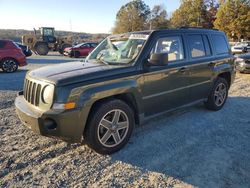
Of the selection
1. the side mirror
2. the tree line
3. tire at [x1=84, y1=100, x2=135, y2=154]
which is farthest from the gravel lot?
the tree line

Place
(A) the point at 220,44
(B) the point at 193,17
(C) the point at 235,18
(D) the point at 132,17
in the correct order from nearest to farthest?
(A) the point at 220,44 < (C) the point at 235,18 < (B) the point at 193,17 < (D) the point at 132,17

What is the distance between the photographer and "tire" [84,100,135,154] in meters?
3.65

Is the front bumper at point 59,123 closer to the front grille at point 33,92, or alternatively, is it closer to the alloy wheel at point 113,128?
the front grille at point 33,92

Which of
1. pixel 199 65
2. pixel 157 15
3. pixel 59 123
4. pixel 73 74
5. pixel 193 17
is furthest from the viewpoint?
pixel 157 15

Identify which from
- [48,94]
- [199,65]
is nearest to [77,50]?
[199,65]

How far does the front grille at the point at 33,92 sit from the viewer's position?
11.8 ft

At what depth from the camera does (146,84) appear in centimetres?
417

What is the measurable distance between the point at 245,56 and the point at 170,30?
8.39 m

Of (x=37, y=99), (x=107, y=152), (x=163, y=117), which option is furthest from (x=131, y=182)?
(x=163, y=117)

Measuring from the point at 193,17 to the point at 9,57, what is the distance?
2123 inches

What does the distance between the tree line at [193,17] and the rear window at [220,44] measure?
3922cm

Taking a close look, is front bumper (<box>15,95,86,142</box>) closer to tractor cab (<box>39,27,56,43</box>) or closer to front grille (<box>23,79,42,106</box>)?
front grille (<box>23,79,42,106</box>)

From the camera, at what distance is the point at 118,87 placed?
3.78 m

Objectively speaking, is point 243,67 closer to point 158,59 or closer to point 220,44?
point 220,44
